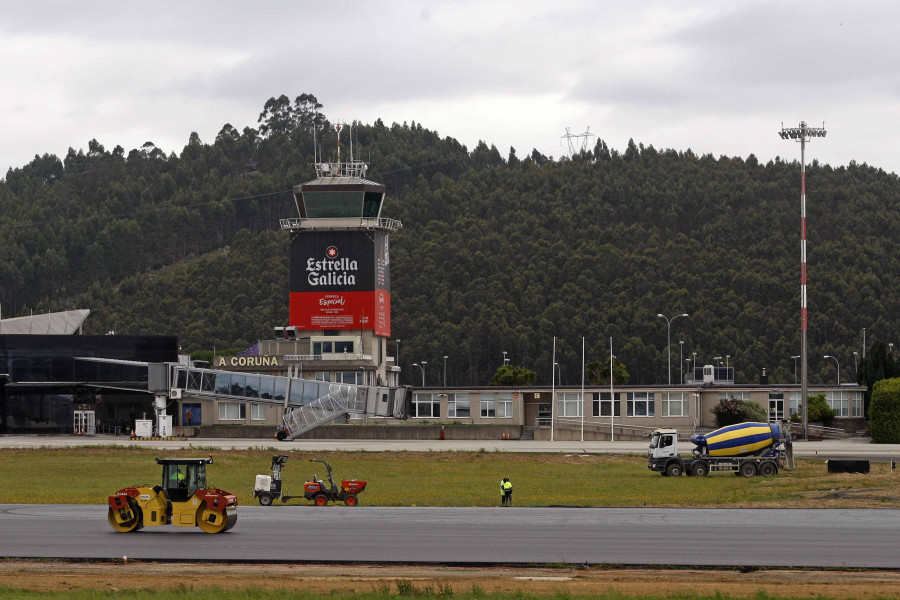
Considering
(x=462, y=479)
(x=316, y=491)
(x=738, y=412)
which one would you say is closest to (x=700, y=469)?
(x=462, y=479)

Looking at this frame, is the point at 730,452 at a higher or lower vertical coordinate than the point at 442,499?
higher

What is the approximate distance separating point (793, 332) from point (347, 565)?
588 ft

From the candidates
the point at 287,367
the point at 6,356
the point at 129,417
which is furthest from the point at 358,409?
the point at 6,356

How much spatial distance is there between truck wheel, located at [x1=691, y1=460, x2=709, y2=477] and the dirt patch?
3433 cm

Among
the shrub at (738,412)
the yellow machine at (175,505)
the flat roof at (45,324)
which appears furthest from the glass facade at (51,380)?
the yellow machine at (175,505)

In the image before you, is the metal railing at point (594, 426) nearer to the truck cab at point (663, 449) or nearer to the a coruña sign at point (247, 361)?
the a coruña sign at point (247, 361)

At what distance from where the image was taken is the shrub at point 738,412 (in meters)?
98.9

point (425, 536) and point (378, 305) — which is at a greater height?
point (378, 305)

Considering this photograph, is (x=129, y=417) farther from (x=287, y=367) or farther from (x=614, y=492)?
(x=614, y=492)

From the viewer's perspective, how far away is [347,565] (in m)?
28.5

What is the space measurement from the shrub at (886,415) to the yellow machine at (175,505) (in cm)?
6575

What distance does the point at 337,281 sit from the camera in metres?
116

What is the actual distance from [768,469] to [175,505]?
114 feet

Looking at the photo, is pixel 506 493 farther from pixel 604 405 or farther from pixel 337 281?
pixel 337 281
